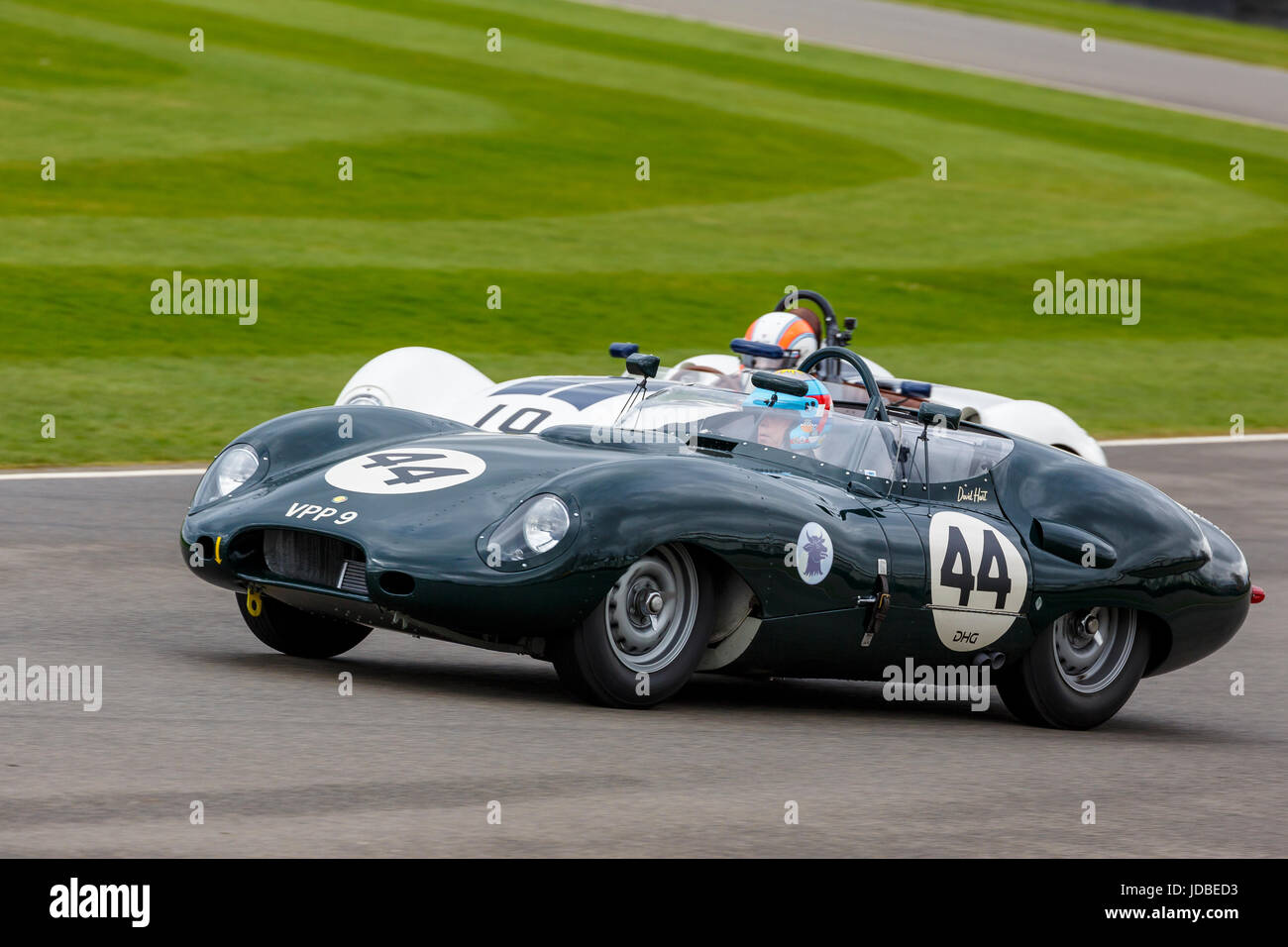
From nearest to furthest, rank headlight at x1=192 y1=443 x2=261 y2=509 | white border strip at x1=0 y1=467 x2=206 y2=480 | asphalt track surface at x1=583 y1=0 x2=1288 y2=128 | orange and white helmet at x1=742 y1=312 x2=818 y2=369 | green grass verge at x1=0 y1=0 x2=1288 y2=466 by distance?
1. headlight at x1=192 y1=443 x2=261 y2=509
2. orange and white helmet at x1=742 y1=312 x2=818 y2=369
3. white border strip at x1=0 y1=467 x2=206 y2=480
4. green grass verge at x1=0 y1=0 x2=1288 y2=466
5. asphalt track surface at x1=583 y1=0 x2=1288 y2=128

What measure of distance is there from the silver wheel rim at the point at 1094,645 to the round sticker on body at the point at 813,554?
111 cm

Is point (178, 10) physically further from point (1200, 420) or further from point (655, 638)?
point (655, 638)

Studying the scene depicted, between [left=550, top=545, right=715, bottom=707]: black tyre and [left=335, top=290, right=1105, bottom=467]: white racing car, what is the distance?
7.46 feet

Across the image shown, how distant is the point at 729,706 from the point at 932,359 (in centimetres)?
1256

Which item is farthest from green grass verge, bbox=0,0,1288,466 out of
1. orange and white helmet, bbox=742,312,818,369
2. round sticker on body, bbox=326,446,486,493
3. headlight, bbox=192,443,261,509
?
round sticker on body, bbox=326,446,486,493

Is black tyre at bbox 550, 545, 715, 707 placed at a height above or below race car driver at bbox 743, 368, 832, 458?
below

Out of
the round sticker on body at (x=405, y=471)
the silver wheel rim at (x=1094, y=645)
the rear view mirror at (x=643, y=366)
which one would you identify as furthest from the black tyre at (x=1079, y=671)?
the round sticker on body at (x=405, y=471)

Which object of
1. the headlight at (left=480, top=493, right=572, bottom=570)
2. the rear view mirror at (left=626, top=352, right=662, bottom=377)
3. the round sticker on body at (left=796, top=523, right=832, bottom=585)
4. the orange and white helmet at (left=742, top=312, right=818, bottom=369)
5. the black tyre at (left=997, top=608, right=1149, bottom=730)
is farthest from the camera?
the orange and white helmet at (left=742, top=312, right=818, bottom=369)

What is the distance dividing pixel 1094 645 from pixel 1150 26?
118 ft

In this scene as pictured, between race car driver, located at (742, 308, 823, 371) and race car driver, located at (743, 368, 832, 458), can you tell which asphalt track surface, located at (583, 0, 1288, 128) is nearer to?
race car driver, located at (742, 308, 823, 371)

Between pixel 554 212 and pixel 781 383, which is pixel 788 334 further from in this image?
pixel 554 212

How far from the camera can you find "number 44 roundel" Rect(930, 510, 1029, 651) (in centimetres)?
755

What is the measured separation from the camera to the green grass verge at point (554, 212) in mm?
17875

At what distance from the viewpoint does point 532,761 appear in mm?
6172
